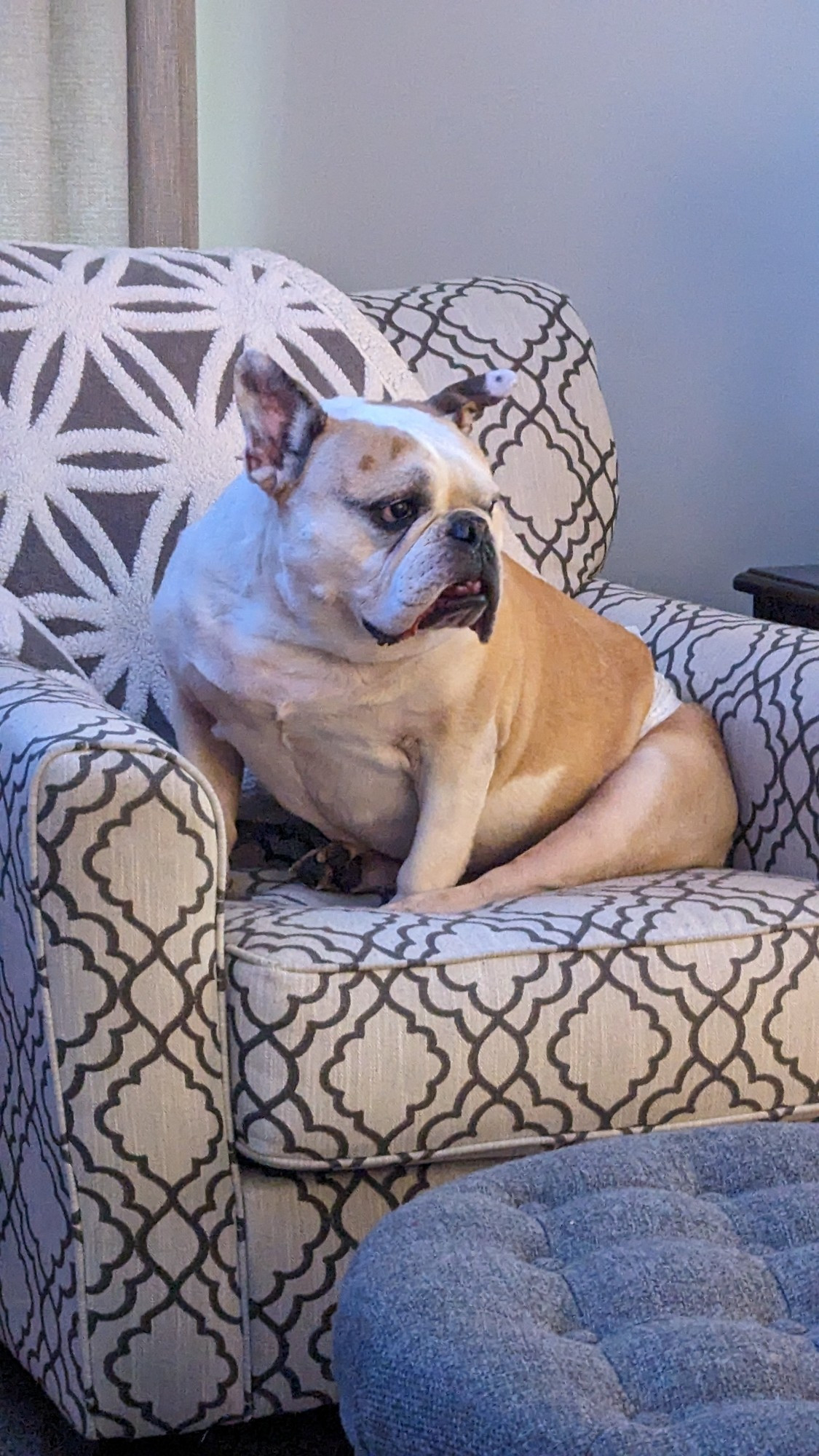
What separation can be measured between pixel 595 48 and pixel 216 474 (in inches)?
48.7

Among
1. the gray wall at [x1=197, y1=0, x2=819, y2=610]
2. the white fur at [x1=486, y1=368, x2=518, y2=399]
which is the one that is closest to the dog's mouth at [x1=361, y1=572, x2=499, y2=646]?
the white fur at [x1=486, y1=368, x2=518, y2=399]

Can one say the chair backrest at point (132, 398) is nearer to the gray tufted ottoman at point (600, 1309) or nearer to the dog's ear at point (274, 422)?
the dog's ear at point (274, 422)

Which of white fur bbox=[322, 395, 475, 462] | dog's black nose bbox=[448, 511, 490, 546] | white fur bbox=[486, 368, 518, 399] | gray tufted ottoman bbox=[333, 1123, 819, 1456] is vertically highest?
white fur bbox=[486, 368, 518, 399]

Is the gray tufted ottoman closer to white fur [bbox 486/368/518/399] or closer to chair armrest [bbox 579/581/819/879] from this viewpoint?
chair armrest [bbox 579/581/819/879]

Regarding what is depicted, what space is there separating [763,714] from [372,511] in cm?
57

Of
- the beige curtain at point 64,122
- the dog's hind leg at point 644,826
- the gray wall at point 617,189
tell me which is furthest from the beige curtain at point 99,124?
the dog's hind leg at point 644,826

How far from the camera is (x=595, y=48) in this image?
8.69 ft

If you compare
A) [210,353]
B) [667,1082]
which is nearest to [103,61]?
[210,353]

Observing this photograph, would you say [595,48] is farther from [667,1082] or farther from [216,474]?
[667,1082]

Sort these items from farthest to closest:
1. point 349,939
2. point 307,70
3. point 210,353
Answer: point 307,70, point 210,353, point 349,939

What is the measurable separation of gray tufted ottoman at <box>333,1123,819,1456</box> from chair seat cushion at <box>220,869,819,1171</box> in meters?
0.18

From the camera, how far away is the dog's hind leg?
1658mm

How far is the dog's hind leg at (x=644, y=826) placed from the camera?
1.66 metres

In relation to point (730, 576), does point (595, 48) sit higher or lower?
higher
